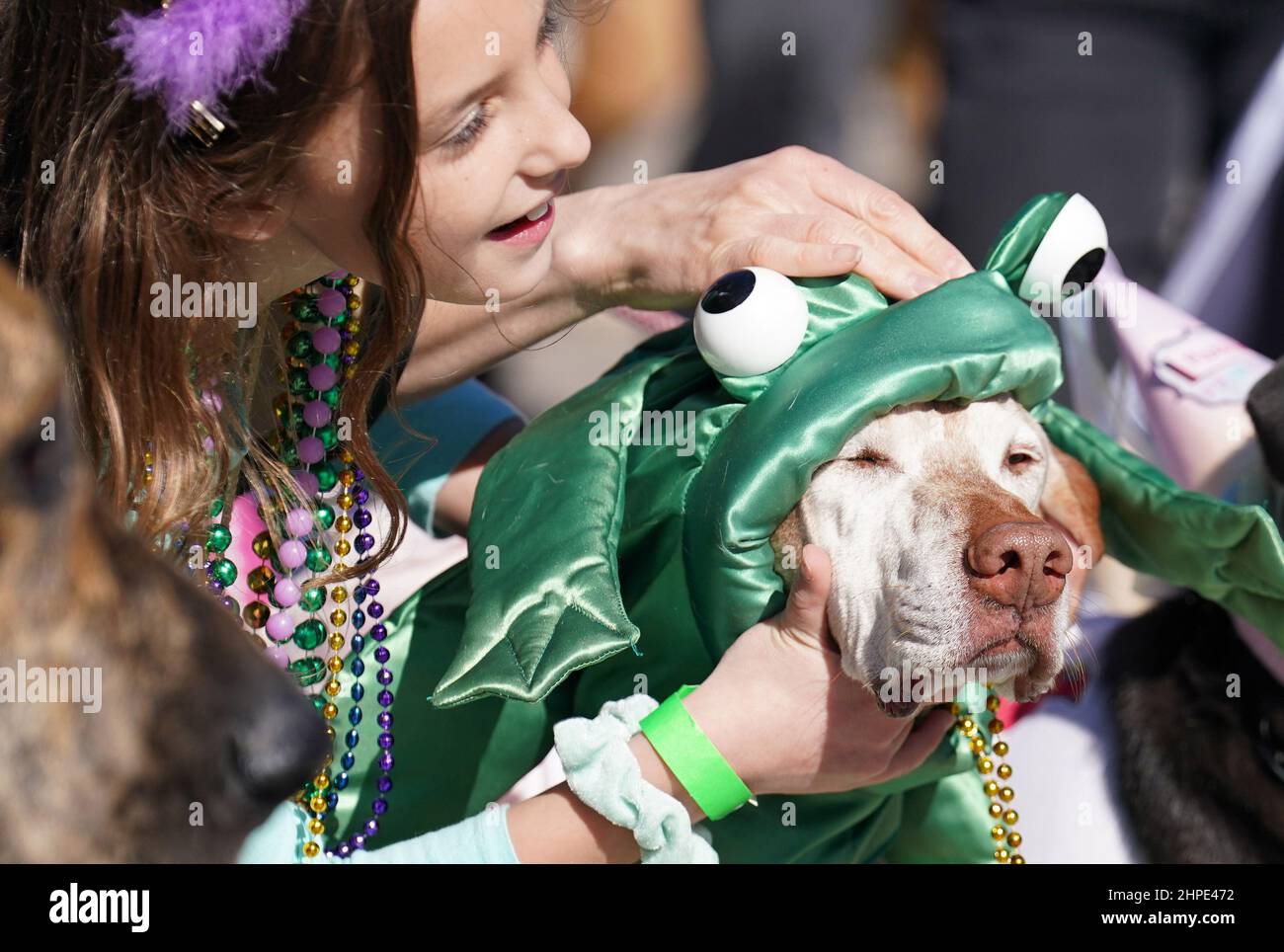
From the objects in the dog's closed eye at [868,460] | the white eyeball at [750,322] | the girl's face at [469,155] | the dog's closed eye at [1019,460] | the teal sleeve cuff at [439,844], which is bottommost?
the teal sleeve cuff at [439,844]

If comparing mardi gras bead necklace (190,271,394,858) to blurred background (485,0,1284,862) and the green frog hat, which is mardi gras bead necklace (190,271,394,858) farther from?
blurred background (485,0,1284,862)

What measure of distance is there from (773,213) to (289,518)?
62cm

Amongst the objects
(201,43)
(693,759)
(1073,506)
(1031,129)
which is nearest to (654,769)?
(693,759)

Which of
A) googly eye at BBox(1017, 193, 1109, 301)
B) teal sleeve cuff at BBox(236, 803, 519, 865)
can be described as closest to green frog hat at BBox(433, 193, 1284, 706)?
googly eye at BBox(1017, 193, 1109, 301)

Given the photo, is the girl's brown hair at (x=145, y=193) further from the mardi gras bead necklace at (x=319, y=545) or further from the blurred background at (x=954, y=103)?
the blurred background at (x=954, y=103)

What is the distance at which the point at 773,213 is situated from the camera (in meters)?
1.52

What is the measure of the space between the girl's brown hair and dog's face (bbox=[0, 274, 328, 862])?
0.46 m

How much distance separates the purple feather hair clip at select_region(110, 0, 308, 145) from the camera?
117 centimetres

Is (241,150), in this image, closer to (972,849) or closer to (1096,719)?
(972,849)

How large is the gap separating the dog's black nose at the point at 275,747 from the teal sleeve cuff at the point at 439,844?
429mm

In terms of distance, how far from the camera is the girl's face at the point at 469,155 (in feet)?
4.05

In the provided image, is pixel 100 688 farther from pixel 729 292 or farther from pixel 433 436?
pixel 433 436

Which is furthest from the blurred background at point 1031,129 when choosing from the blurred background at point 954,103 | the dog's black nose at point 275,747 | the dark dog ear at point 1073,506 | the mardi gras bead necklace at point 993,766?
the dog's black nose at point 275,747
